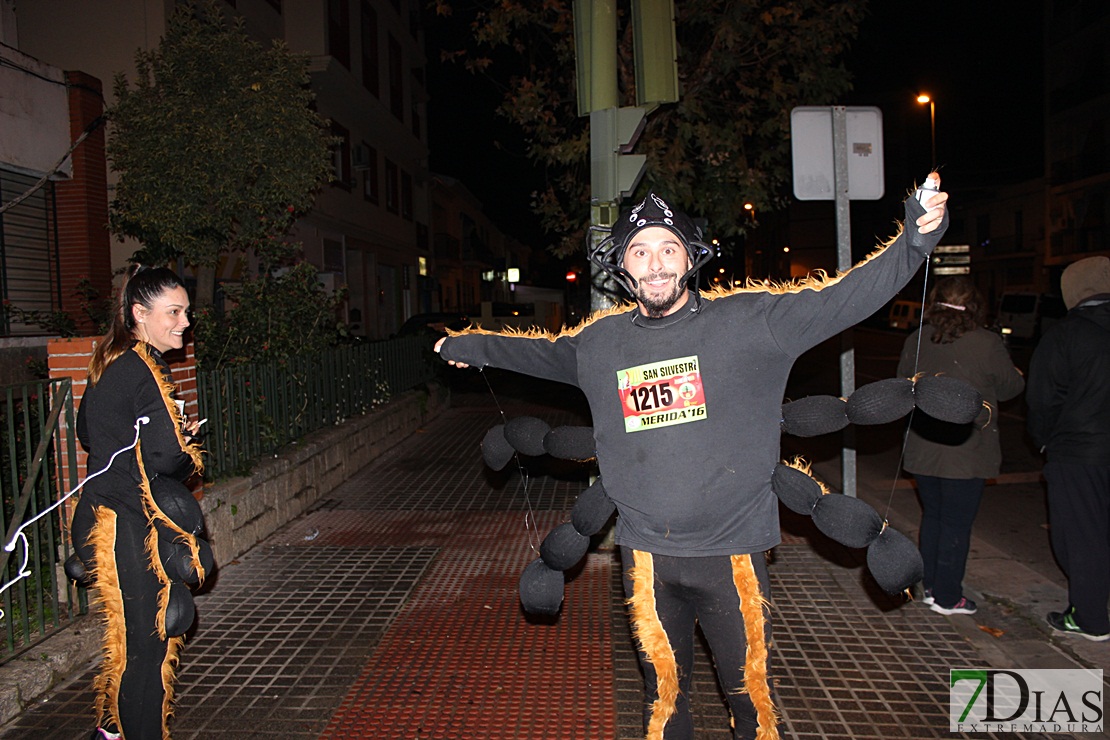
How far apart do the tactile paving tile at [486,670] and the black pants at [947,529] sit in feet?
6.60

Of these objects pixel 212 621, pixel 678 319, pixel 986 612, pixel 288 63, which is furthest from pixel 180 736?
pixel 288 63

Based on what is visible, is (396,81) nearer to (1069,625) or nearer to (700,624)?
(1069,625)

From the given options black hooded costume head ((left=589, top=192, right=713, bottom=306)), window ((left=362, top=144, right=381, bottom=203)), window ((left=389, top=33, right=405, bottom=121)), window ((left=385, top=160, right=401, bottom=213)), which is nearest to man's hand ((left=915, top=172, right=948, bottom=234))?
black hooded costume head ((left=589, top=192, right=713, bottom=306))

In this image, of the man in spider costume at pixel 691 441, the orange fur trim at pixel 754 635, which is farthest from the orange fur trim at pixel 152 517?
the orange fur trim at pixel 754 635

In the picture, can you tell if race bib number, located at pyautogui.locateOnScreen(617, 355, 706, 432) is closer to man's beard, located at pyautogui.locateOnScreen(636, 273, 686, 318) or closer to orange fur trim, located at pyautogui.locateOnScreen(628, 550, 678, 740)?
man's beard, located at pyautogui.locateOnScreen(636, 273, 686, 318)

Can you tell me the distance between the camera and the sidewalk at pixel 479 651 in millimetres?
3582

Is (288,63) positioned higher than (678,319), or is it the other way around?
(288,63)

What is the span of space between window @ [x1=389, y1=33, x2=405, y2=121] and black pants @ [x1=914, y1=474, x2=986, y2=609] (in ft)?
78.9

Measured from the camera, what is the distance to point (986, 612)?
471 cm

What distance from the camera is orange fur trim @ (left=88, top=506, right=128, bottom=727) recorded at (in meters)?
2.90

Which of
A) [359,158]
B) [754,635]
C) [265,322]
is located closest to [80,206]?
[265,322]

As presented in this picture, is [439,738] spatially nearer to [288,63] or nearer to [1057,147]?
[288,63]

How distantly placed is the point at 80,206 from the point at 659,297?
11.9 m

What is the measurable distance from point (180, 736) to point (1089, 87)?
40.5m
